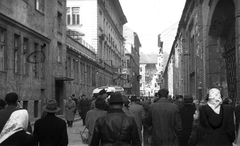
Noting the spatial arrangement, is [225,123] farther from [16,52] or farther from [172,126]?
[16,52]

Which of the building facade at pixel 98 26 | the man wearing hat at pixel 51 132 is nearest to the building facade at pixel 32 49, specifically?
the man wearing hat at pixel 51 132

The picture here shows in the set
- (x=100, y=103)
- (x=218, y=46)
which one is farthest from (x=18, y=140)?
(x=218, y=46)

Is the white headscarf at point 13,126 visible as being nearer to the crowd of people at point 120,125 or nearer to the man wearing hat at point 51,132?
the crowd of people at point 120,125

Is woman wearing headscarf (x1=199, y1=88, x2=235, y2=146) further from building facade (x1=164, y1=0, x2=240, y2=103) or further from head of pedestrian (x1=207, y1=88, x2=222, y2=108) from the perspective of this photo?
building facade (x1=164, y1=0, x2=240, y2=103)

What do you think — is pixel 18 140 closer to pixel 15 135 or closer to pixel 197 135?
pixel 15 135

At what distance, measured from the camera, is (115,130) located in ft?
18.0

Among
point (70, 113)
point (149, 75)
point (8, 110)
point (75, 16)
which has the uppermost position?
point (75, 16)

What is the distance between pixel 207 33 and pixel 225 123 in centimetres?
1760

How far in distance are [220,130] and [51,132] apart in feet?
8.71

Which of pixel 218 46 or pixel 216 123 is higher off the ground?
pixel 218 46

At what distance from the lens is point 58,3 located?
105ft

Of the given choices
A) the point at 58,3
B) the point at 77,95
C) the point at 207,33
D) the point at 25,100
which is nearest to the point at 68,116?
the point at 25,100

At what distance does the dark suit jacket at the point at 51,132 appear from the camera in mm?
6602

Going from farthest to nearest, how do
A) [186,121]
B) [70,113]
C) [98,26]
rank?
[98,26], [70,113], [186,121]
